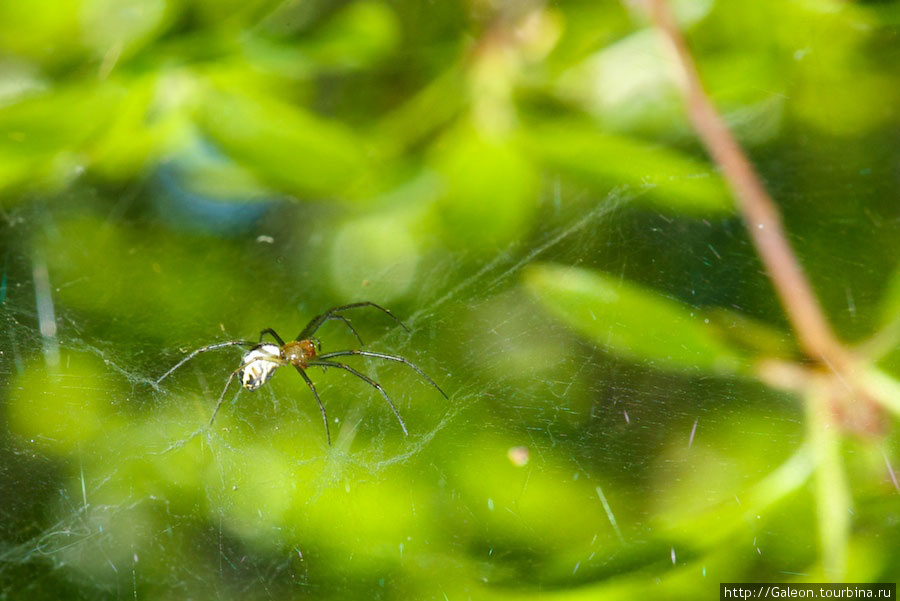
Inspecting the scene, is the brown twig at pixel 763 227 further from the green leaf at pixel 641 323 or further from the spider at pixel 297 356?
the spider at pixel 297 356

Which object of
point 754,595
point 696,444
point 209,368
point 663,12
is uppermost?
point 663,12

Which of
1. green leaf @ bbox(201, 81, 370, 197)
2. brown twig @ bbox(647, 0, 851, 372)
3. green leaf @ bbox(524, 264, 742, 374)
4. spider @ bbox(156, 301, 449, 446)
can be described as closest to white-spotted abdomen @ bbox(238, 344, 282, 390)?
spider @ bbox(156, 301, 449, 446)

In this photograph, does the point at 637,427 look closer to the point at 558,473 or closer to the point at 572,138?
the point at 558,473

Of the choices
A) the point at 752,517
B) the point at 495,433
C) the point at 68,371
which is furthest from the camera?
the point at 68,371

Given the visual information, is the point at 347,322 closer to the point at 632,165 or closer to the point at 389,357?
the point at 389,357

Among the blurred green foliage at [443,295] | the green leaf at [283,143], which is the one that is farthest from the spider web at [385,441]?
the green leaf at [283,143]

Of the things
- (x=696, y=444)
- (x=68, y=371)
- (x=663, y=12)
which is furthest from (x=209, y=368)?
(x=663, y=12)
